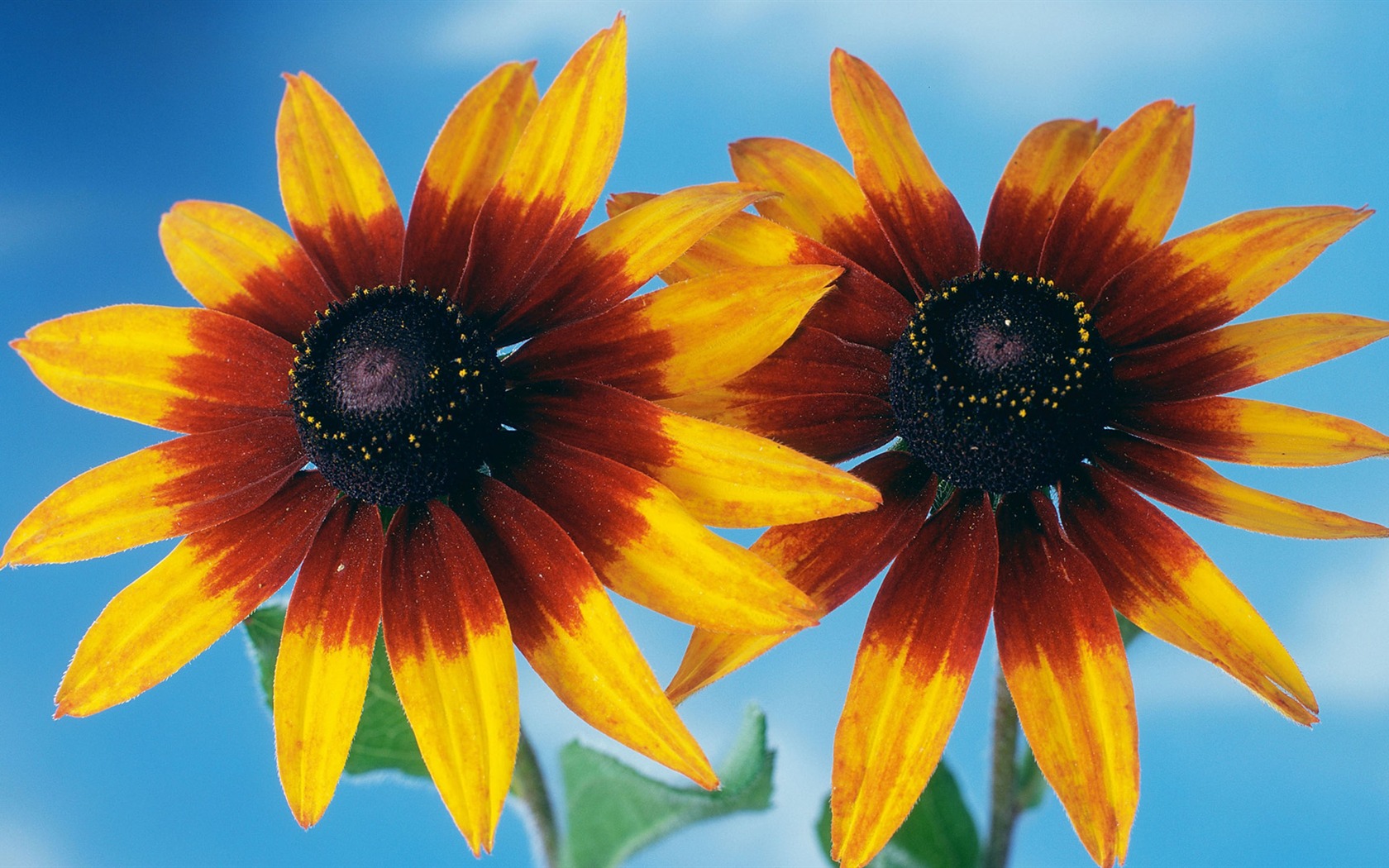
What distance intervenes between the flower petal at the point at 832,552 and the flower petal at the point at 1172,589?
10cm

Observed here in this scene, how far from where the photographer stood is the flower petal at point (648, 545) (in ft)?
2.37

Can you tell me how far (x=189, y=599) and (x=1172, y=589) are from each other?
60 centimetres

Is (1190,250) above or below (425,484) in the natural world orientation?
above

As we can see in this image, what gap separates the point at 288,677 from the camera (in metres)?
0.78

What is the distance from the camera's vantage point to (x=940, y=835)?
1184 millimetres

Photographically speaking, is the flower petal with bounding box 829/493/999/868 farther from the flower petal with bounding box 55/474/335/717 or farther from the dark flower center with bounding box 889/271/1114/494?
the flower petal with bounding box 55/474/335/717

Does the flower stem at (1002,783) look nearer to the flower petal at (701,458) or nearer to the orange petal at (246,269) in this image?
the flower petal at (701,458)

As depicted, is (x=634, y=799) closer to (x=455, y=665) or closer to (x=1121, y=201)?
(x=455, y=665)

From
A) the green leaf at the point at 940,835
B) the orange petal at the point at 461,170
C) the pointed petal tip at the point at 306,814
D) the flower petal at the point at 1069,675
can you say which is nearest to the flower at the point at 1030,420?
the flower petal at the point at 1069,675

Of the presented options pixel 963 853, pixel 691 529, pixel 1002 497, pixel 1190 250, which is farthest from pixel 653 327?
pixel 963 853

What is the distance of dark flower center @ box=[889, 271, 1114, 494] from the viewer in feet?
2.62

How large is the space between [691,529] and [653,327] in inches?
5.3

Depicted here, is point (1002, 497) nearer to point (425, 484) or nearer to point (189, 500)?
point (425, 484)

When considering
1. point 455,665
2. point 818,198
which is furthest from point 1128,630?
point 455,665
